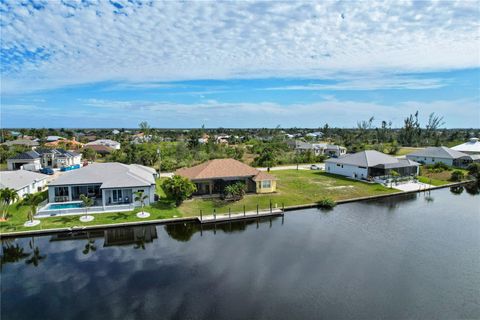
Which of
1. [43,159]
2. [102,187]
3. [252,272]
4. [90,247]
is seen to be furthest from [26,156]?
[252,272]

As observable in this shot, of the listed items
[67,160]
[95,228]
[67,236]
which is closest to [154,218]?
[95,228]

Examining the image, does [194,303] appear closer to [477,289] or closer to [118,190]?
[477,289]

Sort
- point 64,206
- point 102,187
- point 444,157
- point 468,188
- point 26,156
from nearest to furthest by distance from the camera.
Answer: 1. point 102,187
2. point 64,206
3. point 468,188
4. point 26,156
5. point 444,157

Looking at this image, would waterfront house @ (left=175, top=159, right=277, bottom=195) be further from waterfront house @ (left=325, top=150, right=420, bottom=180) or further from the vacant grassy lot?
the vacant grassy lot

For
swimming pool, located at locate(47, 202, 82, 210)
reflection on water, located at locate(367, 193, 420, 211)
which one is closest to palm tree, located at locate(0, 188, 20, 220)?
swimming pool, located at locate(47, 202, 82, 210)

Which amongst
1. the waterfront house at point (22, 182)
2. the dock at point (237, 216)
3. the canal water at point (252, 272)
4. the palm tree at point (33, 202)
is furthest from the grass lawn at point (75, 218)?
the waterfront house at point (22, 182)

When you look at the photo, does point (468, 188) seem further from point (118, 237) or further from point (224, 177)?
point (118, 237)
